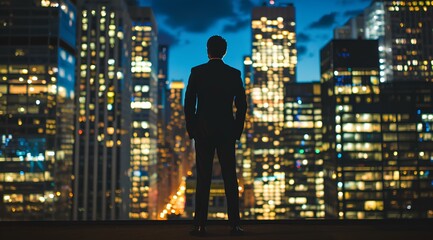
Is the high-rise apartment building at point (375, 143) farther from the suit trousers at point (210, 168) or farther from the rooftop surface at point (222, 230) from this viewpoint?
the suit trousers at point (210, 168)

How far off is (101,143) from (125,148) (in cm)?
787

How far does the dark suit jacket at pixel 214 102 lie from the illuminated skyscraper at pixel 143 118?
457ft

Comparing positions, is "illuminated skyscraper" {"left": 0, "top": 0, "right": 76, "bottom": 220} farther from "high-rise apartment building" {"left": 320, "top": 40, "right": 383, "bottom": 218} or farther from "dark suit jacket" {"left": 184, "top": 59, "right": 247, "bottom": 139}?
"dark suit jacket" {"left": 184, "top": 59, "right": 247, "bottom": 139}

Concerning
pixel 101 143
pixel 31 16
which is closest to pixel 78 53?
pixel 101 143

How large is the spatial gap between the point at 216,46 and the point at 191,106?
113 centimetres

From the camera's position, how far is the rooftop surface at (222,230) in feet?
23.1

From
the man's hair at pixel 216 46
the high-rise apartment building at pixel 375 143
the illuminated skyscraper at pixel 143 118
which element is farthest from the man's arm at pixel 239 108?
the illuminated skyscraper at pixel 143 118

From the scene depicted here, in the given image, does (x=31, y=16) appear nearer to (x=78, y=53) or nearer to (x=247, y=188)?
(x=78, y=53)

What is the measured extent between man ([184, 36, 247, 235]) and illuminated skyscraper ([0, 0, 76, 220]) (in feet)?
259

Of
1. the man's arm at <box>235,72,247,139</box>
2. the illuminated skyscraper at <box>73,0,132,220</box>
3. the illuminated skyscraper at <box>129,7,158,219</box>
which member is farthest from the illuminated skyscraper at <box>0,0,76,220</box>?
the man's arm at <box>235,72,247,139</box>

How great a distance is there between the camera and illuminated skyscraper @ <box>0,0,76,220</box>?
78.4 meters

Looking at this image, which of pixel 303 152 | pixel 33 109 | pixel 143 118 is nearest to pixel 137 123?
pixel 143 118

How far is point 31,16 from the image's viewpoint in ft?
282

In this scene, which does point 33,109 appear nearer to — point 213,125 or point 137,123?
point 137,123
